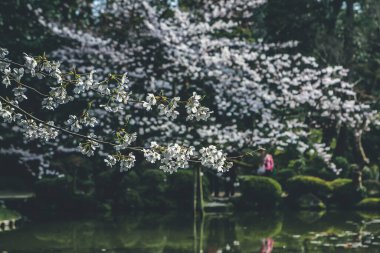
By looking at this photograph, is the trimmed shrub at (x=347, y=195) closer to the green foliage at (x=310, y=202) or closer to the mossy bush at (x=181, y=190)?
the green foliage at (x=310, y=202)

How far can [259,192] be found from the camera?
2211 cm

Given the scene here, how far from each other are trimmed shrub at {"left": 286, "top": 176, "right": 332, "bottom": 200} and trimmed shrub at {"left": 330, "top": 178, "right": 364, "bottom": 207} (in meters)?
0.32

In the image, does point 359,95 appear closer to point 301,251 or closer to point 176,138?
point 176,138

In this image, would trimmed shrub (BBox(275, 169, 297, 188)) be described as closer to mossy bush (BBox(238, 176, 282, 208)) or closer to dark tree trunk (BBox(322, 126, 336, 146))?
mossy bush (BBox(238, 176, 282, 208))

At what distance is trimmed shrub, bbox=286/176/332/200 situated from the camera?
2261 cm

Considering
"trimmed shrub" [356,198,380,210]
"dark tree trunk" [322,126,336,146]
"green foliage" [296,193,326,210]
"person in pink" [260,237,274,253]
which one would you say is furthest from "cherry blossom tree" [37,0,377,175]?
"dark tree trunk" [322,126,336,146]

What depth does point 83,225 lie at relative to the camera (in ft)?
59.3

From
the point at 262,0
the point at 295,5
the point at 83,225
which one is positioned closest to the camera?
the point at 83,225

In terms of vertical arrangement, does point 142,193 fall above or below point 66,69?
below

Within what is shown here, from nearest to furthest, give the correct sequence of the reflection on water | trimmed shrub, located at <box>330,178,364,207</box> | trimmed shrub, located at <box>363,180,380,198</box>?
the reflection on water → trimmed shrub, located at <box>330,178,364,207</box> → trimmed shrub, located at <box>363,180,380,198</box>

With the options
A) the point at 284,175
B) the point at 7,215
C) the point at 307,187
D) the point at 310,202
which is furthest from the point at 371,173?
the point at 7,215

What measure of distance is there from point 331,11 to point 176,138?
1144 centimetres

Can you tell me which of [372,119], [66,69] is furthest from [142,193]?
[372,119]

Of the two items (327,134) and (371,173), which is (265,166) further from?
(327,134)
